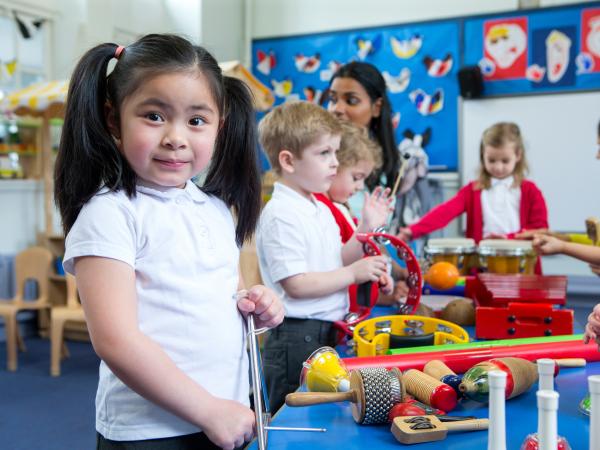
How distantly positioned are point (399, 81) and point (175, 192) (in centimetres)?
425

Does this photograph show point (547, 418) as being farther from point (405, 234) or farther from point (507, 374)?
point (405, 234)

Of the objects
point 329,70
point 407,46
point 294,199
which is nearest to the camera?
point 294,199

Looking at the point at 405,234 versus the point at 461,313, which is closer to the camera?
the point at 461,313

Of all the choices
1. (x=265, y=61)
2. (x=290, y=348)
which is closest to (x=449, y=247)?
(x=290, y=348)

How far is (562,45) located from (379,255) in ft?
11.9

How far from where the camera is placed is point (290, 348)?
5.15 ft

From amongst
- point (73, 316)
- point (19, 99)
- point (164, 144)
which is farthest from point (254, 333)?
point (19, 99)

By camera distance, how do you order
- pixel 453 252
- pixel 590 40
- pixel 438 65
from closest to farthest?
1. pixel 453 252
2. pixel 590 40
3. pixel 438 65

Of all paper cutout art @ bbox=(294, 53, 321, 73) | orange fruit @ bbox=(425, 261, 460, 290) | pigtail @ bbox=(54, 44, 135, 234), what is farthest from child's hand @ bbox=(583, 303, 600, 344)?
paper cutout art @ bbox=(294, 53, 321, 73)

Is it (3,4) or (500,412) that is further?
(3,4)

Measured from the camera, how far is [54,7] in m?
4.65

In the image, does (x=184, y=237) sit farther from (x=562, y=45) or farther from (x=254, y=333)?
(x=562, y=45)

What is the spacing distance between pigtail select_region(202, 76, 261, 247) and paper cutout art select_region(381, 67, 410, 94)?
13.0ft

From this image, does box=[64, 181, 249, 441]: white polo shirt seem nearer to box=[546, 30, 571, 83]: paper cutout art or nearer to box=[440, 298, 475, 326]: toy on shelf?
box=[440, 298, 475, 326]: toy on shelf
